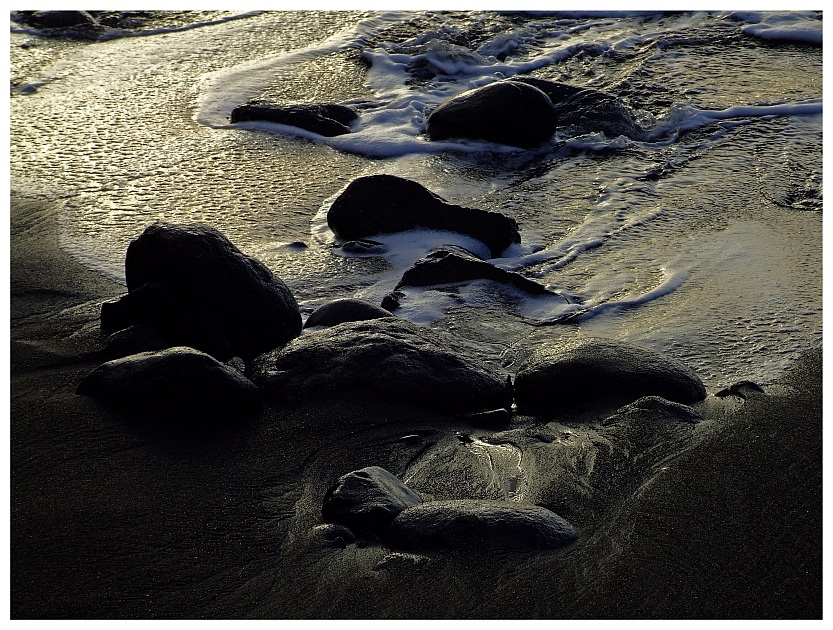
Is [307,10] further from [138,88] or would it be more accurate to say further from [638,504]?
[638,504]

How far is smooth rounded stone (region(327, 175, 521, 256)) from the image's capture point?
5.39 meters

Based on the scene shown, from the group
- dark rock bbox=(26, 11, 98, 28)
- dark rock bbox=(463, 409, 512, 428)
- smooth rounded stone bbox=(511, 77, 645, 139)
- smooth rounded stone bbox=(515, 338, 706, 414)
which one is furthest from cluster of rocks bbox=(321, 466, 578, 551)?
dark rock bbox=(26, 11, 98, 28)

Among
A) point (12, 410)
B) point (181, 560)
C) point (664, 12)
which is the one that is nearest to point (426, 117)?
point (664, 12)

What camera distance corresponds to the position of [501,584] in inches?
105

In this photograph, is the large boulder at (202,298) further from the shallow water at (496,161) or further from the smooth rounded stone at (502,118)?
the smooth rounded stone at (502,118)

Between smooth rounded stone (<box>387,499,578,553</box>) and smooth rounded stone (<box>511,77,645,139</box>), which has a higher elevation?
smooth rounded stone (<box>511,77,645,139</box>)

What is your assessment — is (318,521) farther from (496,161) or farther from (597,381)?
(496,161)

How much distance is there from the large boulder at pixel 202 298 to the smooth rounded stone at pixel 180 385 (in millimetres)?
464

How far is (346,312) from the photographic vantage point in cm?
420

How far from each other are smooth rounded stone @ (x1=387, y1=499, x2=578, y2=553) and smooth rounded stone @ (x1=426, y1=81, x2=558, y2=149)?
4650 millimetres

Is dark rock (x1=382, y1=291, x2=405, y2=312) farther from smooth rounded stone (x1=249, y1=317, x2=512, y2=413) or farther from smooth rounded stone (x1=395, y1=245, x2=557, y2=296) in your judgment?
smooth rounded stone (x1=249, y1=317, x2=512, y2=413)

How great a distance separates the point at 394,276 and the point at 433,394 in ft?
4.90

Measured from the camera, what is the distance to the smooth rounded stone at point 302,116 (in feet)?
23.5

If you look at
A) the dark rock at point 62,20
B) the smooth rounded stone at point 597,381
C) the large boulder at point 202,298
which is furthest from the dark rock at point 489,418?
the dark rock at point 62,20
